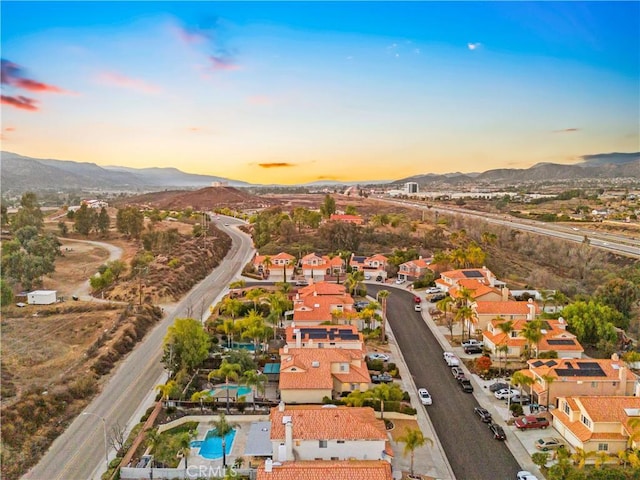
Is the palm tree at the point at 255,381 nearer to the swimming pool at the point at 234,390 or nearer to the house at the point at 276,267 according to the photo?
the swimming pool at the point at 234,390

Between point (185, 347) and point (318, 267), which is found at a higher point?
point (318, 267)

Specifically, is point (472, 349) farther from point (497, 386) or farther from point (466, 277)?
point (466, 277)

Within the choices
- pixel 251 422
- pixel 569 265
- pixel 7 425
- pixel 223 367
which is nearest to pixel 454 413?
pixel 251 422

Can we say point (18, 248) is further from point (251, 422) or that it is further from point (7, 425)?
point (251, 422)

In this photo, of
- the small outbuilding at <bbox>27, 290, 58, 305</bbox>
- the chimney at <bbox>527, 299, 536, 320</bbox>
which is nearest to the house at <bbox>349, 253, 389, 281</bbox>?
the chimney at <bbox>527, 299, 536, 320</bbox>

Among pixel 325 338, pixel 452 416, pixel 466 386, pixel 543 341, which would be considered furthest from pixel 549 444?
pixel 325 338

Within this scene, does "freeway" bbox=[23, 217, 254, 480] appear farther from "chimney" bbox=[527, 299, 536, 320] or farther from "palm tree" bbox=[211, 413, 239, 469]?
"chimney" bbox=[527, 299, 536, 320]

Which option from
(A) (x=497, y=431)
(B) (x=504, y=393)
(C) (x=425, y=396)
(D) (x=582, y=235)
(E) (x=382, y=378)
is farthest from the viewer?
(D) (x=582, y=235)
